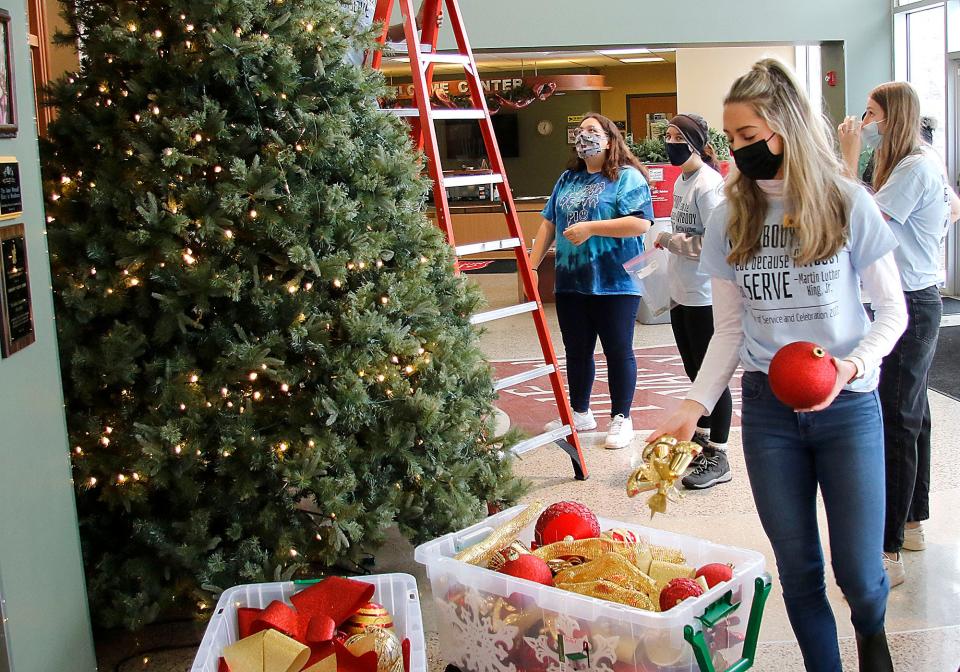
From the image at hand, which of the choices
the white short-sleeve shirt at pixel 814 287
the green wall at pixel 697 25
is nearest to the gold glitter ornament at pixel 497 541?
the white short-sleeve shirt at pixel 814 287

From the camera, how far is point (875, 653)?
2.18 metres

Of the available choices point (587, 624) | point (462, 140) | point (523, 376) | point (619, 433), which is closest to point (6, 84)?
point (587, 624)

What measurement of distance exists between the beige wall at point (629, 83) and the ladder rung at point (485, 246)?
15258mm

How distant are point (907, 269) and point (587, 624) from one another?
6.23 ft

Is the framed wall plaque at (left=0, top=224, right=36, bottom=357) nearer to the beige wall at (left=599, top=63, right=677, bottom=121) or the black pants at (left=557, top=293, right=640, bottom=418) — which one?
the black pants at (left=557, top=293, right=640, bottom=418)

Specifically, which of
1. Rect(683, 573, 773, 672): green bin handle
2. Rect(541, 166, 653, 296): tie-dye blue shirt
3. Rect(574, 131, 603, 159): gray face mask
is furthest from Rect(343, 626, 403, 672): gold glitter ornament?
Rect(574, 131, 603, 159): gray face mask

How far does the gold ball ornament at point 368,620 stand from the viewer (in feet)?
6.64

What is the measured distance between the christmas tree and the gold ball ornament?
821 mm

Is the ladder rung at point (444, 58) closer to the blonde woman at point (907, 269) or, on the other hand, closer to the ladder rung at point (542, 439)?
the ladder rung at point (542, 439)

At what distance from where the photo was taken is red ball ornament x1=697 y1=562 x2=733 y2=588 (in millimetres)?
1992

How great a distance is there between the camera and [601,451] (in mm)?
4973

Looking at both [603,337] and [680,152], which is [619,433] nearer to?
[603,337]

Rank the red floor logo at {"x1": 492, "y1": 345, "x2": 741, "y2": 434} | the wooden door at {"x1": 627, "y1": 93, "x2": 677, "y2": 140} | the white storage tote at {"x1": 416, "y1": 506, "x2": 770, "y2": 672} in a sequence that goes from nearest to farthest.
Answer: the white storage tote at {"x1": 416, "y1": 506, "x2": 770, "y2": 672}, the red floor logo at {"x1": 492, "y1": 345, "x2": 741, "y2": 434}, the wooden door at {"x1": 627, "y1": 93, "x2": 677, "y2": 140}

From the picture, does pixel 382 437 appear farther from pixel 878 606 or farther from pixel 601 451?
pixel 601 451
